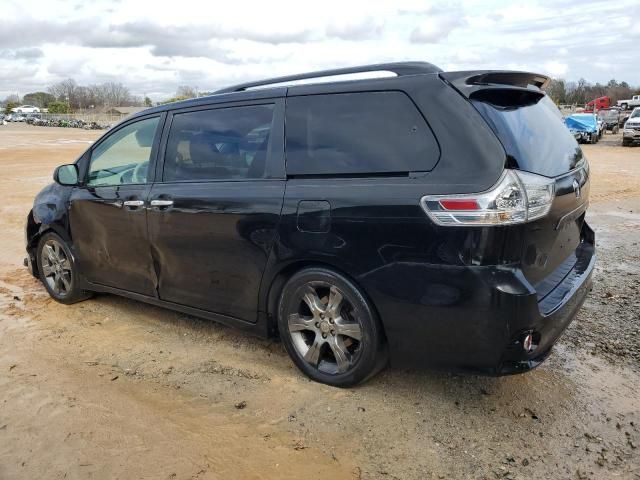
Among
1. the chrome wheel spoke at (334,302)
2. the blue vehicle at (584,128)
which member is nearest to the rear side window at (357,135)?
the chrome wheel spoke at (334,302)

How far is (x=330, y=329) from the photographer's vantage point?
3426 millimetres

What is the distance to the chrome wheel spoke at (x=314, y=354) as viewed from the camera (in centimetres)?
354

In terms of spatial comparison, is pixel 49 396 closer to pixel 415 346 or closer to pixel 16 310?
pixel 16 310

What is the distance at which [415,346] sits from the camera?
3.11 metres

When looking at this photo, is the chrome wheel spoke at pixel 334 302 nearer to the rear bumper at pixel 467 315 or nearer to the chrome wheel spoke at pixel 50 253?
the rear bumper at pixel 467 315

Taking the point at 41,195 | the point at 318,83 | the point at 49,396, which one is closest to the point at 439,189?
the point at 318,83

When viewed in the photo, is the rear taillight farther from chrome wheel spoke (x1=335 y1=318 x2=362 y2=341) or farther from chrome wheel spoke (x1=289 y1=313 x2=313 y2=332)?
chrome wheel spoke (x1=289 y1=313 x2=313 y2=332)

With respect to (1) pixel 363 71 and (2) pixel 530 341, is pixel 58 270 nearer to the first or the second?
(1) pixel 363 71

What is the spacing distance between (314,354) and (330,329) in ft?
0.81

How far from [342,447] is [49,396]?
1932 mm

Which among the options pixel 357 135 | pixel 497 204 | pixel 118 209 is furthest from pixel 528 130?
pixel 118 209

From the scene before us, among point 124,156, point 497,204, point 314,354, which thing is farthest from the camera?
point 124,156

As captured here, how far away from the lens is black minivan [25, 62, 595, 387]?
9.37ft

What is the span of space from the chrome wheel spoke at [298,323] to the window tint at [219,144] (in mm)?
941
